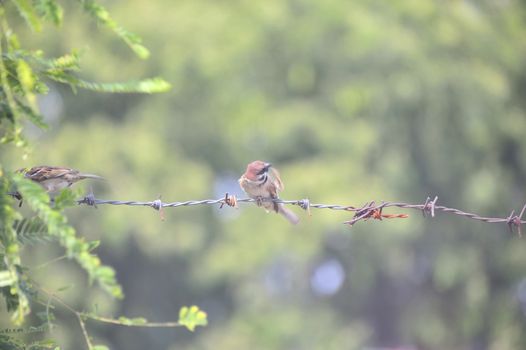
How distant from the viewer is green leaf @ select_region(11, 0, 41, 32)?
125 inches

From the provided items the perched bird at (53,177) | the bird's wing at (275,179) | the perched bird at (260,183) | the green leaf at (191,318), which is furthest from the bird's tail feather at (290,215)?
the green leaf at (191,318)

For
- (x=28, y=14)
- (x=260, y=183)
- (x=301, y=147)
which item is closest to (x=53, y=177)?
(x=260, y=183)

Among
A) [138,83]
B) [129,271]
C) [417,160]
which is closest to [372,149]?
[417,160]

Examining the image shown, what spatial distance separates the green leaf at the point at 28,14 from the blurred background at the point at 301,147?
43.0 ft

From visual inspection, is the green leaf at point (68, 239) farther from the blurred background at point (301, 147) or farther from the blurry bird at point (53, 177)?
the blurred background at point (301, 147)

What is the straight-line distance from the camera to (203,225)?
18.3 meters

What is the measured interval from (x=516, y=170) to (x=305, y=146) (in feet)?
16.1

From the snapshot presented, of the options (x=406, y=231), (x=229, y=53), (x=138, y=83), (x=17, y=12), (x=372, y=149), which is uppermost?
(x=229, y=53)

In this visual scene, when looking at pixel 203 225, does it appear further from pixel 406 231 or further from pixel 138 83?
pixel 138 83

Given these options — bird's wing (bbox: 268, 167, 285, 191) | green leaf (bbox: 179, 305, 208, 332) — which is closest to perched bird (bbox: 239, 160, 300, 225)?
bird's wing (bbox: 268, 167, 285, 191)

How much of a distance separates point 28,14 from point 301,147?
1583cm

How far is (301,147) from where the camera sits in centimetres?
1894

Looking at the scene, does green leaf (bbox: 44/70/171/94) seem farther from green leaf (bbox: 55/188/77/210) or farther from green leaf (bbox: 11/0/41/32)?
green leaf (bbox: 55/188/77/210)

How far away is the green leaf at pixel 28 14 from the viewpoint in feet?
10.4
